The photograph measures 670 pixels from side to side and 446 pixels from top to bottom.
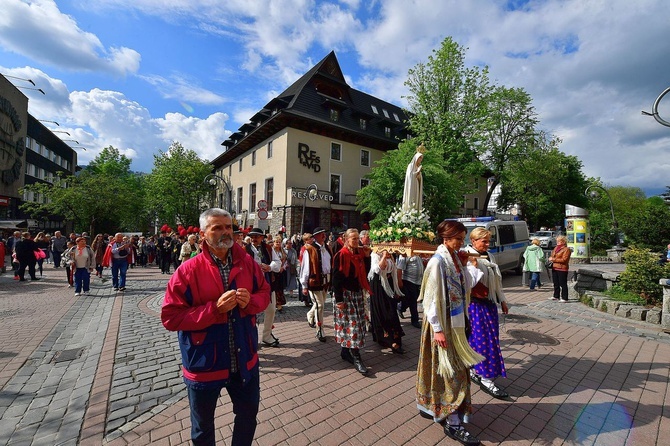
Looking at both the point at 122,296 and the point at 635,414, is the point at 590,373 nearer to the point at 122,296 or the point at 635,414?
the point at 635,414

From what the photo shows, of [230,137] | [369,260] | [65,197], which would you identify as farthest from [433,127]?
[65,197]

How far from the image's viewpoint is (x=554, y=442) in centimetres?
288

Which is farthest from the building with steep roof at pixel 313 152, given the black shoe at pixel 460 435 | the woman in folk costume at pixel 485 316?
the black shoe at pixel 460 435

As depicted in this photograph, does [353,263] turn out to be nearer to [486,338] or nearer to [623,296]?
[486,338]

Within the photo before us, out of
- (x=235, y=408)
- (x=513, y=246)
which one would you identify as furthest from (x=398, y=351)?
(x=513, y=246)

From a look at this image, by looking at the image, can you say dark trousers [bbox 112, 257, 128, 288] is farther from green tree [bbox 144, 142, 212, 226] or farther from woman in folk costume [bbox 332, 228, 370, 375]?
green tree [bbox 144, 142, 212, 226]

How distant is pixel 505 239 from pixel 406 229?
9519 millimetres

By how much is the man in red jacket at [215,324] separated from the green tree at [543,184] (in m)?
34.1

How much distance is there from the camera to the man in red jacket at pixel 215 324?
2.05m

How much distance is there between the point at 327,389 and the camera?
3820mm

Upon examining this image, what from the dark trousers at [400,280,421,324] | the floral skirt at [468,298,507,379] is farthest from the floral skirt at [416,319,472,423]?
the dark trousers at [400,280,421,324]

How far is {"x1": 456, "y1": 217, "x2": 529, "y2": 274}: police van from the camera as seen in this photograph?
491 inches

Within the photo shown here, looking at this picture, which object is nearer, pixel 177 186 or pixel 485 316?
pixel 485 316

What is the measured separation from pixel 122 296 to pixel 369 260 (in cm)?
836
